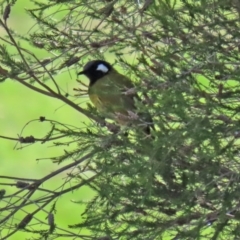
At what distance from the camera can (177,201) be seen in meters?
2.46

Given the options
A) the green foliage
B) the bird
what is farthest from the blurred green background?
the green foliage

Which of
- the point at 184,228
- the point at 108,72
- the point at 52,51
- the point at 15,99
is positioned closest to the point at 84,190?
the point at 15,99

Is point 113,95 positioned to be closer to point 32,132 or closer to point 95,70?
point 95,70

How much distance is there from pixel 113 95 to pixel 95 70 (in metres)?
0.78

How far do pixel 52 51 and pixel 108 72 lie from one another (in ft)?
3.09

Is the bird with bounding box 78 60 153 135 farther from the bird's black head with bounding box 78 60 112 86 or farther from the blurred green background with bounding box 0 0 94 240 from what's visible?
the blurred green background with bounding box 0 0 94 240

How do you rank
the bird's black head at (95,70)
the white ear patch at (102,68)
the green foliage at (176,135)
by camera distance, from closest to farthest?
the green foliage at (176,135)
the bird's black head at (95,70)
the white ear patch at (102,68)

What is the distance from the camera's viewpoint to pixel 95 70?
154 inches

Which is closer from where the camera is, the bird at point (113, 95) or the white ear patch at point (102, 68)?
Result: the bird at point (113, 95)

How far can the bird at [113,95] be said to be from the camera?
2494 millimetres

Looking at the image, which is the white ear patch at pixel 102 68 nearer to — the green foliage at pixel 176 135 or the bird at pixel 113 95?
the bird at pixel 113 95

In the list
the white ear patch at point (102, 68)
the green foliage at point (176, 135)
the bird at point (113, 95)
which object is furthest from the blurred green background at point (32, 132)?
the green foliage at point (176, 135)

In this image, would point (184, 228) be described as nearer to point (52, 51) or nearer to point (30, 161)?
point (52, 51)

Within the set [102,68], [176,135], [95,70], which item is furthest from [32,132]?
[176,135]
